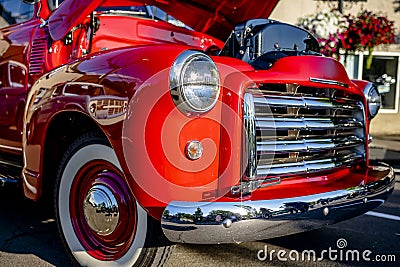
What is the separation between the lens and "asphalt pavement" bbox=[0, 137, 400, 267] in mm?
2939

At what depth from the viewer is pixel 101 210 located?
98.6 inches

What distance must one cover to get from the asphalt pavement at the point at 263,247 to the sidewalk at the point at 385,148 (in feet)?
13.2

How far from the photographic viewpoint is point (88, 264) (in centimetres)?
257

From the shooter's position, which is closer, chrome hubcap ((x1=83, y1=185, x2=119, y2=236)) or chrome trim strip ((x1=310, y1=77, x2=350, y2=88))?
chrome hubcap ((x1=83, y1=185, x2=119, y2=236))

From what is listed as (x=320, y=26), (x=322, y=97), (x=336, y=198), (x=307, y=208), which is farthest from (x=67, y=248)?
(x=320, y=26)

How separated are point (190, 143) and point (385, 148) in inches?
297

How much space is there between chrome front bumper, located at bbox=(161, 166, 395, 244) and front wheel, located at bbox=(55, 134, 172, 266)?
0.23 metres

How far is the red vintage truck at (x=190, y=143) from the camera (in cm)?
222

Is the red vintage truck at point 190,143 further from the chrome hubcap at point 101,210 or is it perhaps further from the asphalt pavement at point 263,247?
the asphalt pavement at point 263,247

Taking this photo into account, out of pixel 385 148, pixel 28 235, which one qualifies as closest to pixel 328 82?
pixel 28 235

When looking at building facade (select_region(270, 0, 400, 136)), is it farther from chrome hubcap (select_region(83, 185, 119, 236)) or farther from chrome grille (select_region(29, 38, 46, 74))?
chrome hubcap (select_region(83, 185, 119, 236))

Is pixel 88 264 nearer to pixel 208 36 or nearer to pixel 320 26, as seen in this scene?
pixel 208 36

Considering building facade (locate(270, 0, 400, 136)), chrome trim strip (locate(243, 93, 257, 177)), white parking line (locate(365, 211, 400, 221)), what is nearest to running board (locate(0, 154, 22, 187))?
chrome trim strip (locate(243, 93, 257, 177))

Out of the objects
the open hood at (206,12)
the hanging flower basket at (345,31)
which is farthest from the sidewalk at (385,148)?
the open hood at (206,12)
